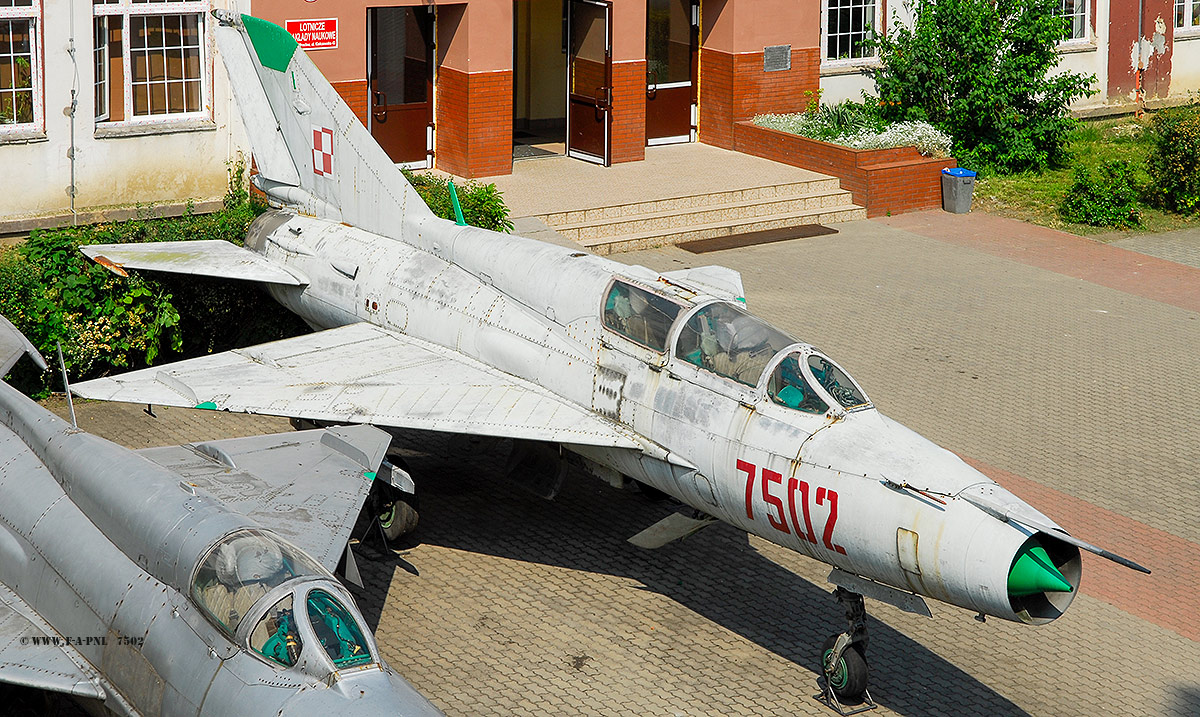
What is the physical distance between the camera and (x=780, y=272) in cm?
1952

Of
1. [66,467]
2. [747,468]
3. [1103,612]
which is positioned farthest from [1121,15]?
[66,467]

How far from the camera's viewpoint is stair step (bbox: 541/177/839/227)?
20.1m

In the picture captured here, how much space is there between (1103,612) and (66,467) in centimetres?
815

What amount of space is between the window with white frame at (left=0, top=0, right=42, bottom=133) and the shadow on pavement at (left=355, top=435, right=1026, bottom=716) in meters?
8.60

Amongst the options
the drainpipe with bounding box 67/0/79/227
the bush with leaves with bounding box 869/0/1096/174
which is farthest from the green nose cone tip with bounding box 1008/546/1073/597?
the bush with leaves with bounding box 869/0/1096/174

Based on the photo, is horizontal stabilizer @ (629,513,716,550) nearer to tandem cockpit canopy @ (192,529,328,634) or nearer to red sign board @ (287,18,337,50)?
tandem cockpit canopy @ (192,529,328,634)

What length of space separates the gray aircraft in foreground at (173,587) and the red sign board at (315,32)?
11347mm

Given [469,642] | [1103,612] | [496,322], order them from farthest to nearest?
[496,322], [1103,612], [469,642]

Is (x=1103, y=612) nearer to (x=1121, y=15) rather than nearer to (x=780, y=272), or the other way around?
(x=780, y=272)

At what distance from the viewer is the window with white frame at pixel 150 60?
18.5 meters

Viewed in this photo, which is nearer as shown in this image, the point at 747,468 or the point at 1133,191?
the point at 747,468

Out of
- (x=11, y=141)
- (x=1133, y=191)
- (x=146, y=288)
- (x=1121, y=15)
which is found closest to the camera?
(x=146, y=288)

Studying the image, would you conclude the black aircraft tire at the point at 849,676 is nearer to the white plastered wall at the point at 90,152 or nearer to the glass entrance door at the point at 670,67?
the white plastered wall at the point at 90,152

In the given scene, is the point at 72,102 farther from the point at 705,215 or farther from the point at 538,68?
the point at 538,68
